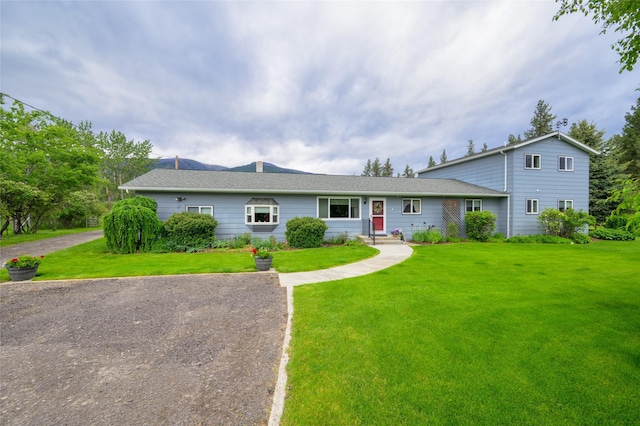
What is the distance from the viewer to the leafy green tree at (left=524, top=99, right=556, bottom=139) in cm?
3350

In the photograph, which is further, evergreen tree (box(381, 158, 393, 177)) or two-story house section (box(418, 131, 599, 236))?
evergreen tree (box(381, 158, 393, 177))

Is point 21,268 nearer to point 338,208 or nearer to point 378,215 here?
point 338,208

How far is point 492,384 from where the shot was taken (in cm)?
241

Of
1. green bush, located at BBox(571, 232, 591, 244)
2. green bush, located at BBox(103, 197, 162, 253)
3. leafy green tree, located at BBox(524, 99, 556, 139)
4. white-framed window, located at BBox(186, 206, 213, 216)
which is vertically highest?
leafy green tree, located at BBox(524, 99, 556, 139)

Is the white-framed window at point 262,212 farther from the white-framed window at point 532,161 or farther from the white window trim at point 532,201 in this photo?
the white-framed window at point 532,161

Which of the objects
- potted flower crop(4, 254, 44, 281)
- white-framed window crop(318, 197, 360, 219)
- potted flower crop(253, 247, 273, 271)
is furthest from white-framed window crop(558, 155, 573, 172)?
potted flower crop(4, 254, 44, 281)

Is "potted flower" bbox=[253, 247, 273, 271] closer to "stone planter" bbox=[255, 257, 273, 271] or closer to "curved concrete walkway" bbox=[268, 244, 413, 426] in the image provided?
"stone planter" bbox=[255, 257, 273, 271]

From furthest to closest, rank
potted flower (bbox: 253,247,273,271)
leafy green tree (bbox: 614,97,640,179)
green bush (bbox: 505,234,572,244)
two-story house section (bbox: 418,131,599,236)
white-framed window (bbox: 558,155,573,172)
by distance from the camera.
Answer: leafy green tree (bbox: 614,97,640,179) → white-framed window (bbox: 558,155,573,172) → two-story house section (bbox: 418,131,599,236) → green bush (bbox: 505,234,572,244) → potted flower (bbox: 253,247,273,271)

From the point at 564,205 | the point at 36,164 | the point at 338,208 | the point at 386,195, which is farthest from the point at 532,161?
the point at 36,164

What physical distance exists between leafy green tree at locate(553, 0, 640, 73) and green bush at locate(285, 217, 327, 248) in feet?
31.2

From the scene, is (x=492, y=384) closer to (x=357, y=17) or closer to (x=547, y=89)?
(x=357, y=17)

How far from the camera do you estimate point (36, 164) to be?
14984mm

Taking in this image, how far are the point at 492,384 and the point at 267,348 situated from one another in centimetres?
251

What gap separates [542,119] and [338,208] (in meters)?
38.3
